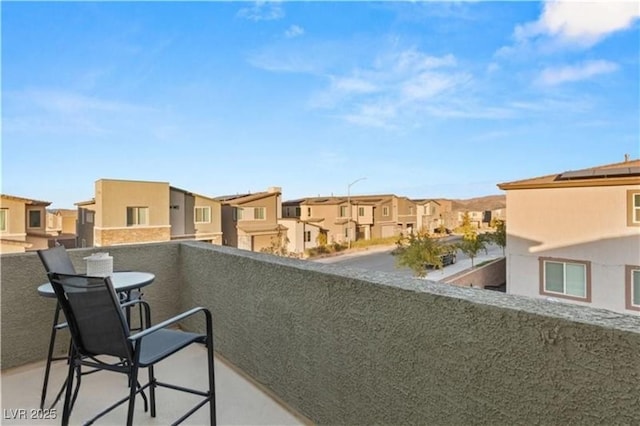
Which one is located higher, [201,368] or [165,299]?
[165,299]

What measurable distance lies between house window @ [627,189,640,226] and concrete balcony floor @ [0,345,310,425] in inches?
410

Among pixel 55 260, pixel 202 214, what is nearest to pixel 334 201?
pixel 202 214

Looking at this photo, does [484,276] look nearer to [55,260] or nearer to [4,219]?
[55,260]

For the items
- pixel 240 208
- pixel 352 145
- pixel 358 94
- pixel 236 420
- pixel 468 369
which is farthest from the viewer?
pixel 352 145

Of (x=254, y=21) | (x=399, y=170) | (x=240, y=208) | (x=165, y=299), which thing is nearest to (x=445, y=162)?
(x=399, y=170)

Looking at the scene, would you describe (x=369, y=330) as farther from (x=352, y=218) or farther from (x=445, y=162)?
(x=352, y=218)

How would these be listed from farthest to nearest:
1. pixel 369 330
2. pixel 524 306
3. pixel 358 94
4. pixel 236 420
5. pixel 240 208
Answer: pixel 240 208
pixel 358 94
pixel 236 420
pixel 369 330
pixel 524 306

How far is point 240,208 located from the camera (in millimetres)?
18766

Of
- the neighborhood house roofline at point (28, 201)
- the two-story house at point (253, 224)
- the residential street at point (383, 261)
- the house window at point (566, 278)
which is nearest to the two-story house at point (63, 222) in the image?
the neighborhood house roofline at point (28, 201)

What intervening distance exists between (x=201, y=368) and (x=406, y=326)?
196cm

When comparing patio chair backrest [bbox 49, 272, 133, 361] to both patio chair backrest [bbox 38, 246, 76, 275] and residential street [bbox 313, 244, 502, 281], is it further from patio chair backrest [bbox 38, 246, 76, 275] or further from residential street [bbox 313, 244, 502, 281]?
residential street [bbox 313, 244, 502, 281]

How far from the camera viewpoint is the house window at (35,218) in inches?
551

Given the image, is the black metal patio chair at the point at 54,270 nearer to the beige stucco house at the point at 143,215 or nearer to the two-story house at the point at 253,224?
the beige stucco house at the point at 143,215

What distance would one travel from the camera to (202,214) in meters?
17.1
